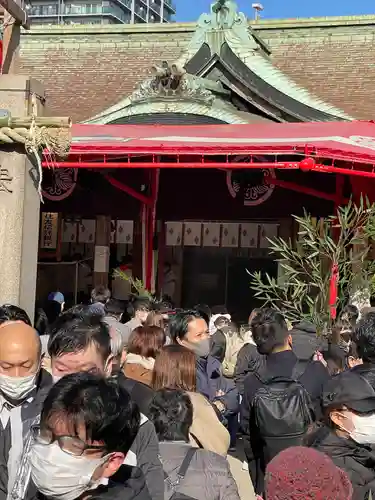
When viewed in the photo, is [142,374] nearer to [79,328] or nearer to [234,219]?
[79,328]

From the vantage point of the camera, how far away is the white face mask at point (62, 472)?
198cm

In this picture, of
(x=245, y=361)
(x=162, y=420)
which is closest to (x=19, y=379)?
(x=162, y=420)

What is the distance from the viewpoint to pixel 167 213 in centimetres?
1298

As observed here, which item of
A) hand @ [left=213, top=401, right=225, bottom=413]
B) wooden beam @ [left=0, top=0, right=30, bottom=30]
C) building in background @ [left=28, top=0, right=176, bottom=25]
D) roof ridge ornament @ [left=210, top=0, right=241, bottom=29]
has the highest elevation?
building in background @ [left=28, top=0, right=176, bottom=25]

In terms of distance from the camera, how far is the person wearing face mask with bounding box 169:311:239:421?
4574 millimetres

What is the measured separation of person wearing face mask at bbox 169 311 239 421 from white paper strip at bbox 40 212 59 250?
9.06 meters

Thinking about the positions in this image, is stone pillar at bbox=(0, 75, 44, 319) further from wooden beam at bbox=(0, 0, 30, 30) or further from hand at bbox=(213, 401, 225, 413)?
hand at bbox=(213, 401, 225, 413)

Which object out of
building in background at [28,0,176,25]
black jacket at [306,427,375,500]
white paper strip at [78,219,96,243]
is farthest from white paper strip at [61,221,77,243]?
building in background at [28,0,176,25]

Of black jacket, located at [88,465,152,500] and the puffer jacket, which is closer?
black jacket, located at [88,465,152,500]

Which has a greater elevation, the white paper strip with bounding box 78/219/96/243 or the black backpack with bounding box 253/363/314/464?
the white paper strip with bounding box 78/219/96/243

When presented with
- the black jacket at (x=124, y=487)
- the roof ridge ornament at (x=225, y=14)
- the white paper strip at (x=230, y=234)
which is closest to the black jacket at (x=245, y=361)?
the black jacket at (x=124, y=487)

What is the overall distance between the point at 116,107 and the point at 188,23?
4696mm

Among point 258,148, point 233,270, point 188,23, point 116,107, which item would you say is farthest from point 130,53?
point 258,148

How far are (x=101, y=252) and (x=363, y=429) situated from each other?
11.3m
